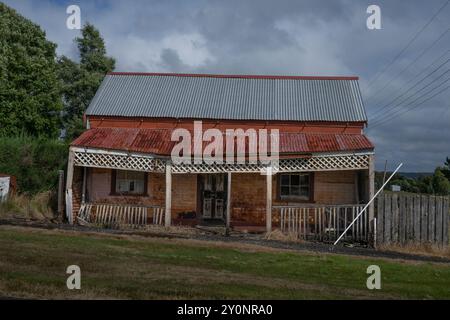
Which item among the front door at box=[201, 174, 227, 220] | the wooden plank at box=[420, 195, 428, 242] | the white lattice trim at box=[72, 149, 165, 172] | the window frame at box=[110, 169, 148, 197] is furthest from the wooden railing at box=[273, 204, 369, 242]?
the window frame at box=[110, 169, 148, 197]

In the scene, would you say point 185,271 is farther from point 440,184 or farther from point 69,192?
point 440,184

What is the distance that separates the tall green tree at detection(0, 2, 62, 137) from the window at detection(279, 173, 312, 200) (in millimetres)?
17881

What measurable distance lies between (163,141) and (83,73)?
2048cm

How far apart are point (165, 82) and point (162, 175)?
5.30 m

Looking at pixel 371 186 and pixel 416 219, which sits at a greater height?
pixel 371 186

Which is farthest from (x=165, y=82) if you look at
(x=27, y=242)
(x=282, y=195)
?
(x=27, y=242)

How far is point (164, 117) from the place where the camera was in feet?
65.9

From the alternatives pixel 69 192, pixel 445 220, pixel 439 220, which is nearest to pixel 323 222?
pixel 439 220

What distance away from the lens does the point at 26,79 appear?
31.4 metres

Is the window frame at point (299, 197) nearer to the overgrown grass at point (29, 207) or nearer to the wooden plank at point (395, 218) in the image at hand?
the wooden plank at point (395, 218)

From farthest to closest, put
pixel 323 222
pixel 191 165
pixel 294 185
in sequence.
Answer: pixel 294 185
pixel 191 165
pixel 323 222

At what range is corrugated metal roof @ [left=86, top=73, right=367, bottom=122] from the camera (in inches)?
790

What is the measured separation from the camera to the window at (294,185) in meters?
18.4
